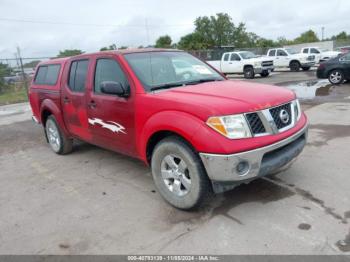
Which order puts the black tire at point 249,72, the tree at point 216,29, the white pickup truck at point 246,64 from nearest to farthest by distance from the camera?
the white pickup truck at point 246,64 < the black tire at point 249,72 < the tree at point 216,29

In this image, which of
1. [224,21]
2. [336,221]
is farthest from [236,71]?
[224,21]

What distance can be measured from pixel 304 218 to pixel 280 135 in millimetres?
881

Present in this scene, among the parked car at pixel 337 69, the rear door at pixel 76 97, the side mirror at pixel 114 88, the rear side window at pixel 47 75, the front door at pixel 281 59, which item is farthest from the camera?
the front door at pixel 281 59

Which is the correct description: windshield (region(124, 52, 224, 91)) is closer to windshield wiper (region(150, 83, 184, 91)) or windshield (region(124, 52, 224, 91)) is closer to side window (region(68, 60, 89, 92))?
windshield wiper (region(150, 83, 184, 91))

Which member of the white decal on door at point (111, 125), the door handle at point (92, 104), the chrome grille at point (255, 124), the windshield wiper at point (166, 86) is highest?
the windshield wiper at point (166, 86)

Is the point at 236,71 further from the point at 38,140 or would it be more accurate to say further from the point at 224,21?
the point at 224,21

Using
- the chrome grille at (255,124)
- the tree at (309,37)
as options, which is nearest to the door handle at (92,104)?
the chrome grille at (255,124)

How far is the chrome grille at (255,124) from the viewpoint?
10.2 feet

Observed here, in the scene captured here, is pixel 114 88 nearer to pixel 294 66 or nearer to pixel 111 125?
pixel 111 125

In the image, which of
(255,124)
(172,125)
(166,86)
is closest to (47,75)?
(166,86)

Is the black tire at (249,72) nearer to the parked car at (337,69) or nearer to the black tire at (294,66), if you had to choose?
the black tire at (294,66)

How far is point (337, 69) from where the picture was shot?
546 inches

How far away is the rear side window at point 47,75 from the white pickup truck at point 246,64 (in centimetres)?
1653

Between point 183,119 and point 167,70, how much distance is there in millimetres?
1290
